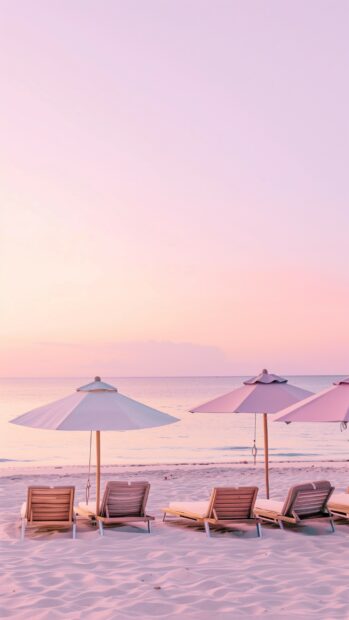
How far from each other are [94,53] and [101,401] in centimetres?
1001

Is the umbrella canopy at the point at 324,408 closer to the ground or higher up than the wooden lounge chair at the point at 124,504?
higher up

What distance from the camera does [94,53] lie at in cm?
1588

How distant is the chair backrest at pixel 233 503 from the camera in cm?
841

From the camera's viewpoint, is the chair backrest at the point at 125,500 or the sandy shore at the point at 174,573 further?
the chair backrest at the point at 125,500

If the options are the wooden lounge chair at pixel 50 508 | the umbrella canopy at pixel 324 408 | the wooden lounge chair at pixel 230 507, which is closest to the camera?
the umbrella canopy at pixel 324 408

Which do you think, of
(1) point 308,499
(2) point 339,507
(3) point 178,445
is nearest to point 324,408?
(1) point 308,499

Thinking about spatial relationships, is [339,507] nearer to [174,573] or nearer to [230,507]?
[230,507]

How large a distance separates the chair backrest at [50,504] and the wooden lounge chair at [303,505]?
2.35 metres

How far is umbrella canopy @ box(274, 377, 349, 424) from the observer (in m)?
8.15

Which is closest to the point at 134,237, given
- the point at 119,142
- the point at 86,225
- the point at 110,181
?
the point at 86,225

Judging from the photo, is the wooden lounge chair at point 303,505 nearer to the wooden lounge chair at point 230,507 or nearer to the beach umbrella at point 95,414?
the wooden lounge chair at point 230,507

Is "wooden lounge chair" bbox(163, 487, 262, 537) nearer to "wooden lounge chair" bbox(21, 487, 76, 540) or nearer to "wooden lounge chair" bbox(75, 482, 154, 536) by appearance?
"wooden lounge chair" bbox(75, 482, 154, 536)

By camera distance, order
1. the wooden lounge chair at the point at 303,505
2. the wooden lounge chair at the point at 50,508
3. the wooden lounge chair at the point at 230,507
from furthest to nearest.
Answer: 1. the wooden lounge chair at the point at 303,505
2. the wooden lounge chair at the point at 230,507
3. the wooden lounge chair at the point at 50,508

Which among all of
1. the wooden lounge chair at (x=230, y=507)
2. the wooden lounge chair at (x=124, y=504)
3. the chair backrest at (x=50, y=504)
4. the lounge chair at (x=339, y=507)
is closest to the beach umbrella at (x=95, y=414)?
the wooden lounge chair at (x=124, y=504)
